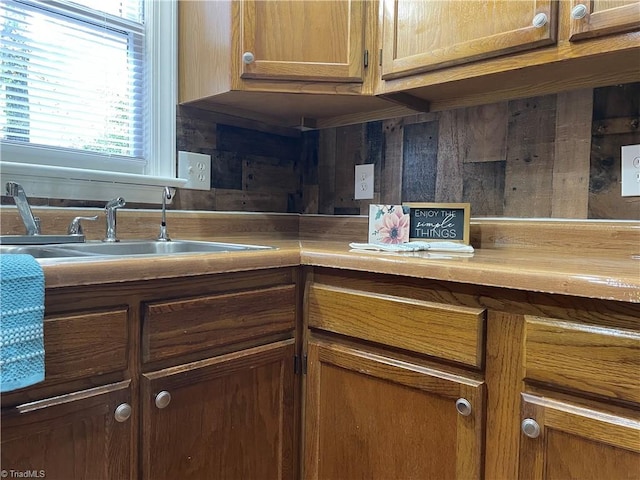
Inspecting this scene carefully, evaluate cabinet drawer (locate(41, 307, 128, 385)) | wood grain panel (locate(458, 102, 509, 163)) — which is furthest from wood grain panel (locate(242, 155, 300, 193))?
cabinet drawer (locate(41, 307, 128, 385))

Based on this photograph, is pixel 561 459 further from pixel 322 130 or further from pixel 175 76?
pixel 175 76

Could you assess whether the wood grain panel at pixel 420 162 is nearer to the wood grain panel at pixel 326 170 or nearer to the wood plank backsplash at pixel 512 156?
the wood plank backsplash at pixel 512 156

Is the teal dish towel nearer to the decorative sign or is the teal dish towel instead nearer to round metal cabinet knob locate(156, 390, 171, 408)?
round metal cabinet knob locate(156, 390, 171, 408)

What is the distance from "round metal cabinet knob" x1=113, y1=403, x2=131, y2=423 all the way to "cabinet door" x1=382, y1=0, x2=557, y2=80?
1050 mm

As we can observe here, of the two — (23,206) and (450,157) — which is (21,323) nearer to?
(23,206)

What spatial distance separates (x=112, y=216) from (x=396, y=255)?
2.59 ft

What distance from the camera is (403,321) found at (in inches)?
37.8

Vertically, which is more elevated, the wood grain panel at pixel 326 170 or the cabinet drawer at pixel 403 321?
the wood grain panel at pixel 326 170

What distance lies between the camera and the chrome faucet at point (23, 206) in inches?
42.6

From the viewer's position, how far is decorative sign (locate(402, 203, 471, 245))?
49.7 inches

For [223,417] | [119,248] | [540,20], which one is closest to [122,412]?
[223,417]

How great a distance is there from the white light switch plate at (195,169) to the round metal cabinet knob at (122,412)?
2.71ft

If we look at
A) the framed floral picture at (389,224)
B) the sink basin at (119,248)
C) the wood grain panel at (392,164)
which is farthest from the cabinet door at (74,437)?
the wood grain panel at (392,164)

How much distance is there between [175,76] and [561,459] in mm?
1469
